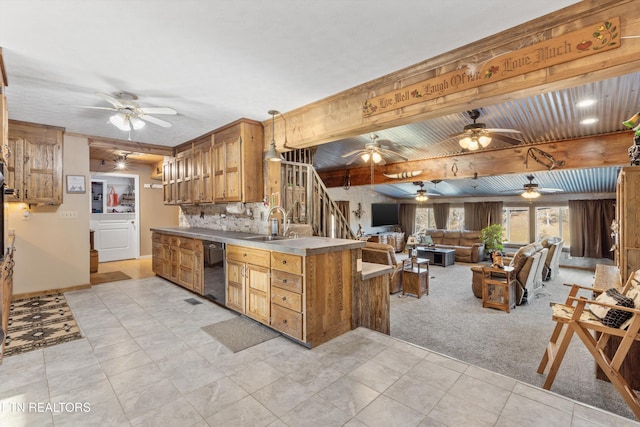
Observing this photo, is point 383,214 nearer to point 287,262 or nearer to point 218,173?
point 218,173

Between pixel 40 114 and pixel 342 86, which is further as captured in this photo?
pixel 40 114

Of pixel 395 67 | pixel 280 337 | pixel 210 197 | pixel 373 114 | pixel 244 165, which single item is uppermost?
pixel 395 67

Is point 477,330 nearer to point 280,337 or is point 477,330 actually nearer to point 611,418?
point 611,418

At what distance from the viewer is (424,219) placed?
40.4 ft

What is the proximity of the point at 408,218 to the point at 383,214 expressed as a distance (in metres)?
1.33

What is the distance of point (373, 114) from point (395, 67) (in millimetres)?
445

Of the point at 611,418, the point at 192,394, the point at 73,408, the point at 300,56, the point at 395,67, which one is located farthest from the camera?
the point at 395,67

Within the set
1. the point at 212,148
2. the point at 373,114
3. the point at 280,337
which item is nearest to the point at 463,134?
the point at 373,114

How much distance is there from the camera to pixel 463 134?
3.99m

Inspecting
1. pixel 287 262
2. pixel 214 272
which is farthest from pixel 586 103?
pixel 214 272

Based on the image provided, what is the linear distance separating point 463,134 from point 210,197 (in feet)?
12.9

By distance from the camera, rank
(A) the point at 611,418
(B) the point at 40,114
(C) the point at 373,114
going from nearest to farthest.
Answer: (A) the point at 611,418 → (C) the point at 373,114 → (B) the point at 40,114

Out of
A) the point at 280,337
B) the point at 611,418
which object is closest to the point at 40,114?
the point at 280,337

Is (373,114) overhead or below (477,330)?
overhead
